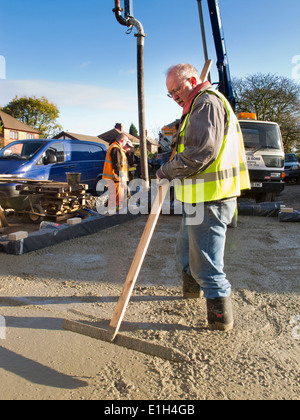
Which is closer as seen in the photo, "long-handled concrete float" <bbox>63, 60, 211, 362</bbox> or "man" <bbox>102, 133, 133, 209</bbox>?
"long-handled concrete float" <bbox>63, 60, 211, 362</bbox>

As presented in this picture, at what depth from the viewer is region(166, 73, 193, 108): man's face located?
2.63m

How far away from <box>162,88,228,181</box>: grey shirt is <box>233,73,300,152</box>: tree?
25.3m

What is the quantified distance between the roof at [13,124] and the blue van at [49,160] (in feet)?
125

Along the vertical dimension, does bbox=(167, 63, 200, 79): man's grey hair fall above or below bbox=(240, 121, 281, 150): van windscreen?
below

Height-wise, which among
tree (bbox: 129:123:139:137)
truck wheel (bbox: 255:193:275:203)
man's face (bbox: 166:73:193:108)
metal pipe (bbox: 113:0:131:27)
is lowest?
truck wheel (bbox: 255:193:275:203)

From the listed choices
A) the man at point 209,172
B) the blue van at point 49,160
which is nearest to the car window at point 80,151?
the blue van at point 49,160

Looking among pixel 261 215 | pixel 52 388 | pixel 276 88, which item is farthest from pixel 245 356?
pixel 276 88

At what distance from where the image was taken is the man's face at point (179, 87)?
2.63m

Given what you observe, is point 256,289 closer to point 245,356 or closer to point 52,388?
point 245,356

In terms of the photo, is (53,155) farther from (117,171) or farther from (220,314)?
(220,314)

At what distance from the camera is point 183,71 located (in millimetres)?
2625

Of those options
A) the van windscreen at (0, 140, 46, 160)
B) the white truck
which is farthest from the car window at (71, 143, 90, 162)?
the white truck

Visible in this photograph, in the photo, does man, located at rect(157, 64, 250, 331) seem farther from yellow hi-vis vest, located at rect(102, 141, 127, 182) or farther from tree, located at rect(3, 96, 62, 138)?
tree, located at rect(3, 96, 62, 138)
